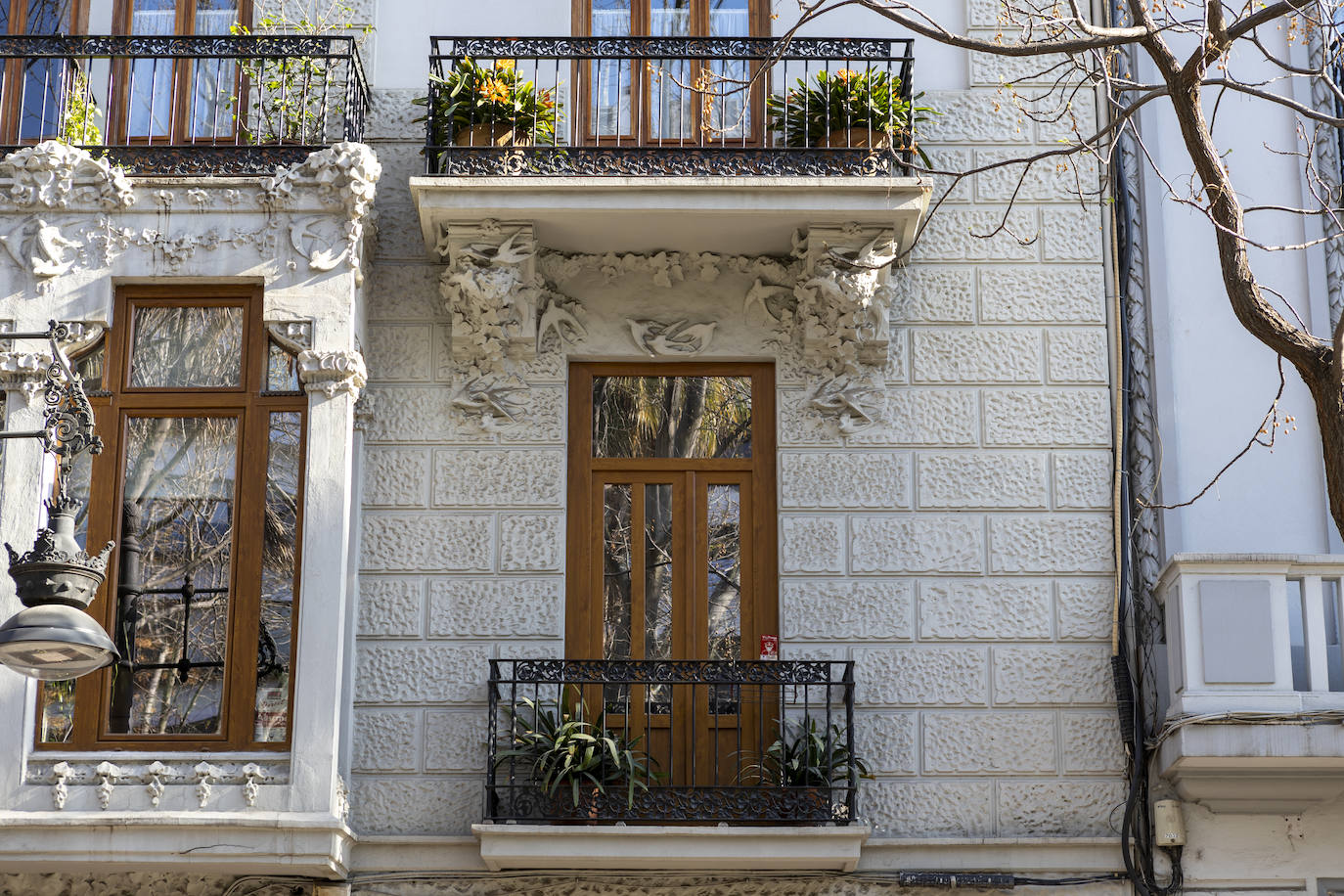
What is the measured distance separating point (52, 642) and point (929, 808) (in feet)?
17.9

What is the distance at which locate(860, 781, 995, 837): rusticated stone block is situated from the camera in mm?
11328

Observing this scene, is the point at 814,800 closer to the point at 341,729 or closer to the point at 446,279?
the point at 341,729

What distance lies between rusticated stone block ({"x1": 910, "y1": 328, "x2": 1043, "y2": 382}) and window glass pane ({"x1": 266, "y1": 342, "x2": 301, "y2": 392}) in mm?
3897

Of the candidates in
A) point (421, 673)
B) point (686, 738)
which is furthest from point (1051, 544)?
point (421, 673)

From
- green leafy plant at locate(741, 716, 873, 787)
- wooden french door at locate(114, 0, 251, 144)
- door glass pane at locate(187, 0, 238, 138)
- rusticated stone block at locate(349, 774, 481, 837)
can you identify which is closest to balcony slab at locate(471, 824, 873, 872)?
green leafy plant at locate(741, 716, 873, 787)

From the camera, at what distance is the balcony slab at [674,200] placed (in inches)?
458

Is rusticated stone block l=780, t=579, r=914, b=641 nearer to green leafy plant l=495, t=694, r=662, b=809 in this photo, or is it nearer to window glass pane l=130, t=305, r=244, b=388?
green leafy plant l=495, t=694, r=662, b=809

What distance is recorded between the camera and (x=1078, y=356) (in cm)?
1222

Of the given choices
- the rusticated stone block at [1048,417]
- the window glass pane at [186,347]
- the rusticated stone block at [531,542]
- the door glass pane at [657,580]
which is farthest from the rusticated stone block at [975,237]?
the window glass pane at [186,347]

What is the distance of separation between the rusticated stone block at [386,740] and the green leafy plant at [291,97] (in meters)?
3.57

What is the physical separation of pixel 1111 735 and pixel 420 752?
4163 millimetres

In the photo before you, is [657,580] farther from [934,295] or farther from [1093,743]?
[1093,743]

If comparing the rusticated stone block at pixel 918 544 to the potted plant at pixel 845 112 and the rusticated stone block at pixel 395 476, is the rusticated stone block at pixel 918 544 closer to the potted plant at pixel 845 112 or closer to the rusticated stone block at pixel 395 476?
the potted plant at pixel 845 112

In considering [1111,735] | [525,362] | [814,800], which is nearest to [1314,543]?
[1111,735]
